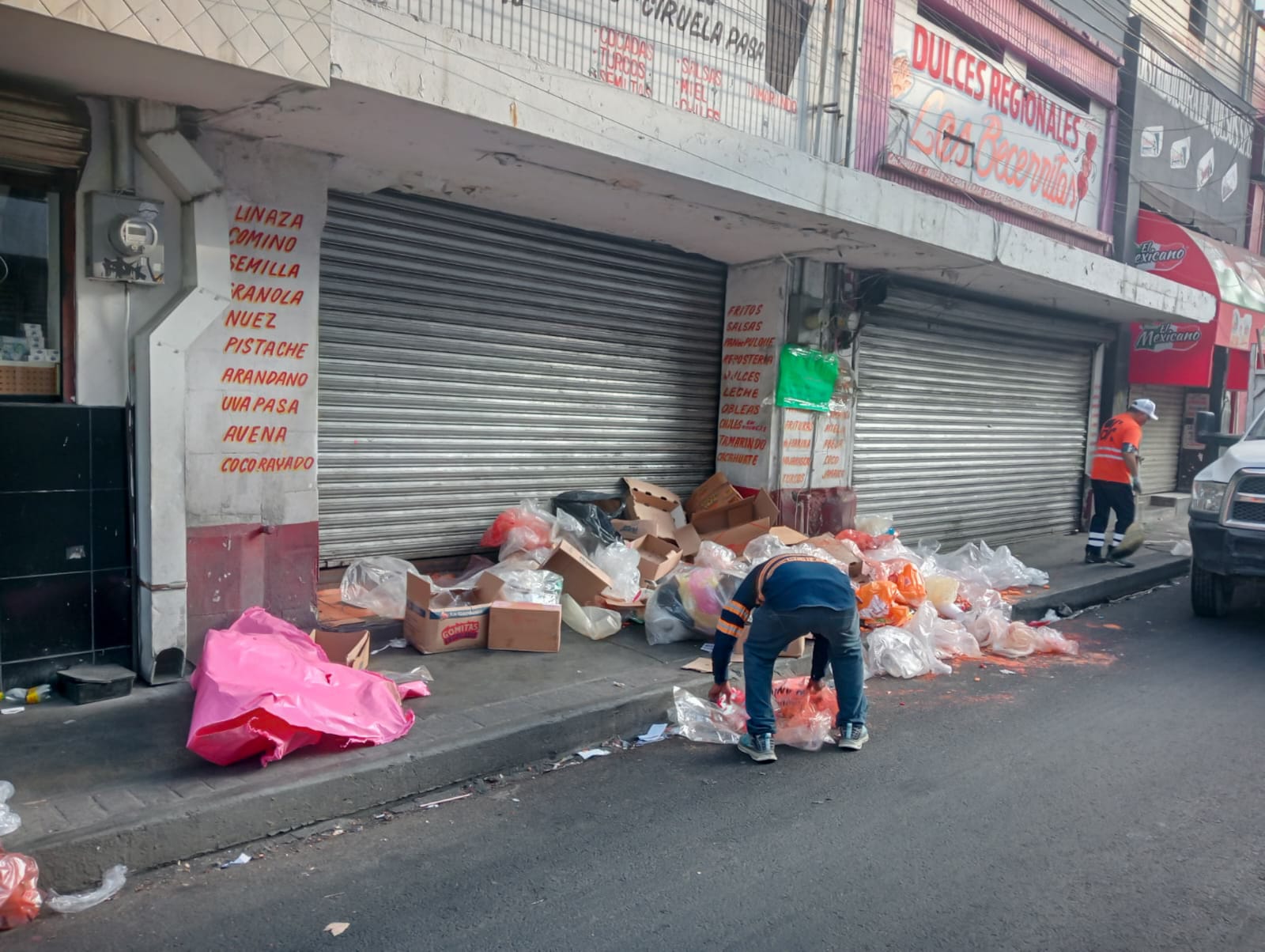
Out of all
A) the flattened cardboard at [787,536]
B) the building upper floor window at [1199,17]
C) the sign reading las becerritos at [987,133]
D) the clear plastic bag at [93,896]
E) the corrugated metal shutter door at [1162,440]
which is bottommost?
the clear plastic bag at [93,896]

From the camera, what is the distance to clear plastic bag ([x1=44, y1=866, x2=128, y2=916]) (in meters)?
3.22

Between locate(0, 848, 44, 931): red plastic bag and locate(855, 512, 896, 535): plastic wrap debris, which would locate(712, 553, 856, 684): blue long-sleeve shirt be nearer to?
locate(0, 848, 44, 931): red plastic bag

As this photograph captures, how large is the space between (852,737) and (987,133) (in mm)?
8556

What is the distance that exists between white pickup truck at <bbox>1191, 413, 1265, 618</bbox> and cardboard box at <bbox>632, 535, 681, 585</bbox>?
14.8 feet

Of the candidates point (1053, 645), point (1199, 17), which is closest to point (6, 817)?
point (1053, 645)

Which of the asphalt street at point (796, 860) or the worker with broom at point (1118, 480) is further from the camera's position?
the worker with broom at point (1118, 480)

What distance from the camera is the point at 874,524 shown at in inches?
378

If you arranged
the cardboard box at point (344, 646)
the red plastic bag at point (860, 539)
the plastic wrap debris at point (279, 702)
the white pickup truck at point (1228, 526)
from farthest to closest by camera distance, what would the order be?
1. the red plastic bag at point (860, 539)
2. the white pickup truck at point (1228, 526)
3. the cardboard box at point (344, 646)
4. the plastic wrap debris at point (279, 702)

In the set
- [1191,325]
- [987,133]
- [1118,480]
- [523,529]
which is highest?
[987,133]

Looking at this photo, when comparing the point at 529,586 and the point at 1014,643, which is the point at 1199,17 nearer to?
the point at 1014,643

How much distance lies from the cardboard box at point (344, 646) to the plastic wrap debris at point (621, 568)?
203 cm

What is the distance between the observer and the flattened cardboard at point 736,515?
28.0 ft

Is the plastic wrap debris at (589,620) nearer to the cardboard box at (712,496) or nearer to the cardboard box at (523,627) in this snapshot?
the cardboard box at (523,627)

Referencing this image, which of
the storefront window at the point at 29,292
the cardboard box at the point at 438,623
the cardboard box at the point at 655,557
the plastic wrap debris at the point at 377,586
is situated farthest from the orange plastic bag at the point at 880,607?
the storefront window at the point at 29,292
